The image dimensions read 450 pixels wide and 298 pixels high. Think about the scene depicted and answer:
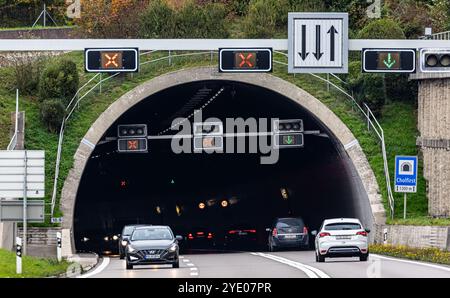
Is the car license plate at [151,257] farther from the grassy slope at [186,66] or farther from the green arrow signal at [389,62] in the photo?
the grassy slope at [186,66]

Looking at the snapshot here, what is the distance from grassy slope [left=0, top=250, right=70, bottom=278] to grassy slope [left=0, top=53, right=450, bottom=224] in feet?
50.2

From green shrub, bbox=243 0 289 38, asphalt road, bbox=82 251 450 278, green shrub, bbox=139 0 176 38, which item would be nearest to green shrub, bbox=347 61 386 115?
green shrub, bbox=243 0 289 38

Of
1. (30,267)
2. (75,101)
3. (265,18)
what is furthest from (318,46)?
(265,18)

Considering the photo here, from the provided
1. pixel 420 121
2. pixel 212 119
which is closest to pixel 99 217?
pixel 212 119

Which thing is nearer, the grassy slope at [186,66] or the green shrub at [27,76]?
the grassy slope at [186,66]

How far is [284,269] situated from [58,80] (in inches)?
890

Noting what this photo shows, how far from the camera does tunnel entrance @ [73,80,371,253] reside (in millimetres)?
61688

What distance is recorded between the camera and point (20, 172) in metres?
37.0

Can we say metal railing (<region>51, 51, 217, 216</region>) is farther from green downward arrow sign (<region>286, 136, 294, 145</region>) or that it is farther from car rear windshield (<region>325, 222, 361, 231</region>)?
car rear windshield (<region>325, 222, 361, 231</region>)

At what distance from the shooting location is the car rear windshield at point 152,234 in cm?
3968

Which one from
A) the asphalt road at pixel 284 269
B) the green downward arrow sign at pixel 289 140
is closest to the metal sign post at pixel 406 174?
the asphalt road at pixel 284 269

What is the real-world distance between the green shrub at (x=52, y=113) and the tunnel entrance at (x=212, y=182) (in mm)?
2908
